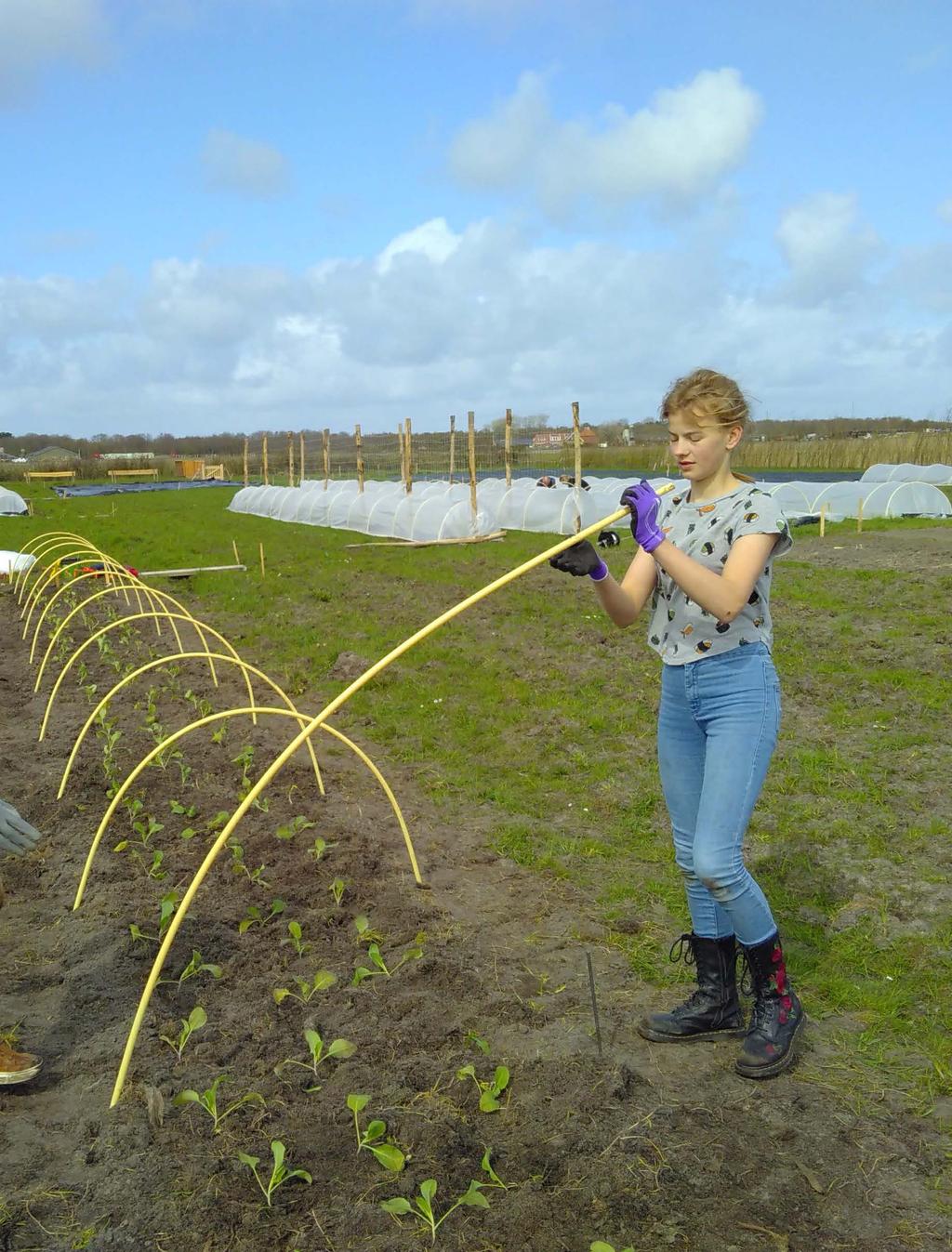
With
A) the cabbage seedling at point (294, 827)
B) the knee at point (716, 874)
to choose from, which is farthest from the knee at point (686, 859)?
the cabbage seedling at point (294, 827)

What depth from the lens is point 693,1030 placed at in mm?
2943

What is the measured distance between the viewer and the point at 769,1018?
2.78m

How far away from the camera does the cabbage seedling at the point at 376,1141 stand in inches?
93.4

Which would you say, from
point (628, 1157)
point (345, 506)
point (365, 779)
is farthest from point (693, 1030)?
point (345, 506)

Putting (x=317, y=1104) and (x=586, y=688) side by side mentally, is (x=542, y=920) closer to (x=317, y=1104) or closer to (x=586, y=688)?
(x=317, y=1104)

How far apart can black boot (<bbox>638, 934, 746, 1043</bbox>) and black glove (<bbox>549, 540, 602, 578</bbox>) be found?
117 cm

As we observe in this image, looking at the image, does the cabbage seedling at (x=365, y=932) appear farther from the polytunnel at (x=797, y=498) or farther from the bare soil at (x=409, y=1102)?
the polytunnel at (x=797, y=498)

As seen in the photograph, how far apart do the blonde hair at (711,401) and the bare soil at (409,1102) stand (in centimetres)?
172

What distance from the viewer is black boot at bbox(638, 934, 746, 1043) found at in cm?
292

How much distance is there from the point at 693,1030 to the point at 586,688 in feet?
14.5

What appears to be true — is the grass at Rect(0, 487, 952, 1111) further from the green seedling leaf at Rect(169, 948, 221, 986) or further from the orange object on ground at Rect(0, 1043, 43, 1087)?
the orange object on ground at Rect(0, 1043, 43, 1087)

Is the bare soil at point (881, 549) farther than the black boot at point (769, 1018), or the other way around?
the bare soil at point (881, 549)

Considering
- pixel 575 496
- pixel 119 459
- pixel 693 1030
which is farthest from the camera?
pixel 119 459

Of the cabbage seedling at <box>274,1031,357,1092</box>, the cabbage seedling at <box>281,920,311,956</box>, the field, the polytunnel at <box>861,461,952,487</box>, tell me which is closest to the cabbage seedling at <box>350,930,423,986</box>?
the field
